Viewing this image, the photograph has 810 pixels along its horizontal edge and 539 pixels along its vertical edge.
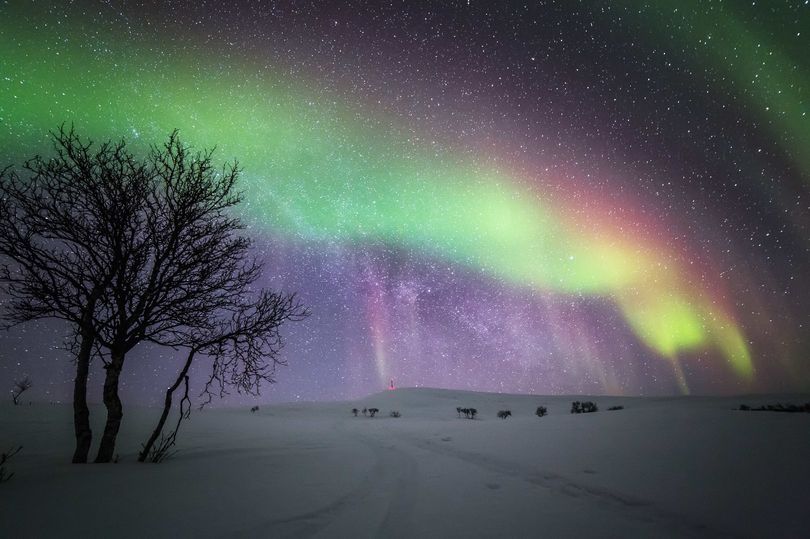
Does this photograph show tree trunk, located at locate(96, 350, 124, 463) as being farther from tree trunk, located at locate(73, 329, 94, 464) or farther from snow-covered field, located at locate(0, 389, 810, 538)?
snow-covered field, located at locate(0, 389, 810, 538)

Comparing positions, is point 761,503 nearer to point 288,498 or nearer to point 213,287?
point 288,498

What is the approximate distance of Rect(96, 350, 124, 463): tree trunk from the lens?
20.9 ft

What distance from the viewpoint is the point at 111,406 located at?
21.2ft

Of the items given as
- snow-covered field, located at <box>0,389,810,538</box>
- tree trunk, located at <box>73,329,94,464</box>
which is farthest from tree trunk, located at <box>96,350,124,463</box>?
snow-covered field, located at <box>0,389,810,538</box>

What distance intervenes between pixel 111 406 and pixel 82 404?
55 centimetres

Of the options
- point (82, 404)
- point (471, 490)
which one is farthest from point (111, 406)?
point (471, 490)

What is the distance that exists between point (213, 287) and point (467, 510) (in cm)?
616

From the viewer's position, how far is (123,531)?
3367mm

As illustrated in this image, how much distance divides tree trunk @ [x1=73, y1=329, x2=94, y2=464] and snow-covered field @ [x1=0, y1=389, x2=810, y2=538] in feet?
1.49

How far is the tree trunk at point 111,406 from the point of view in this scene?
20.9ft

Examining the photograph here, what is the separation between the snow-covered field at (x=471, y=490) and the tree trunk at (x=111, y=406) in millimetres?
589

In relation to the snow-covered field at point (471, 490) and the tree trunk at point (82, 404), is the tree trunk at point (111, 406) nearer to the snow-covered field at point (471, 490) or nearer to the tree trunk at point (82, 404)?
the tree trunk at point (82, 404)

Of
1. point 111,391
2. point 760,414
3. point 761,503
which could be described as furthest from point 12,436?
point 760,414

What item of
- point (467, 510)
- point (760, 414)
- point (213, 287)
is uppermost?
point (213, 287)
